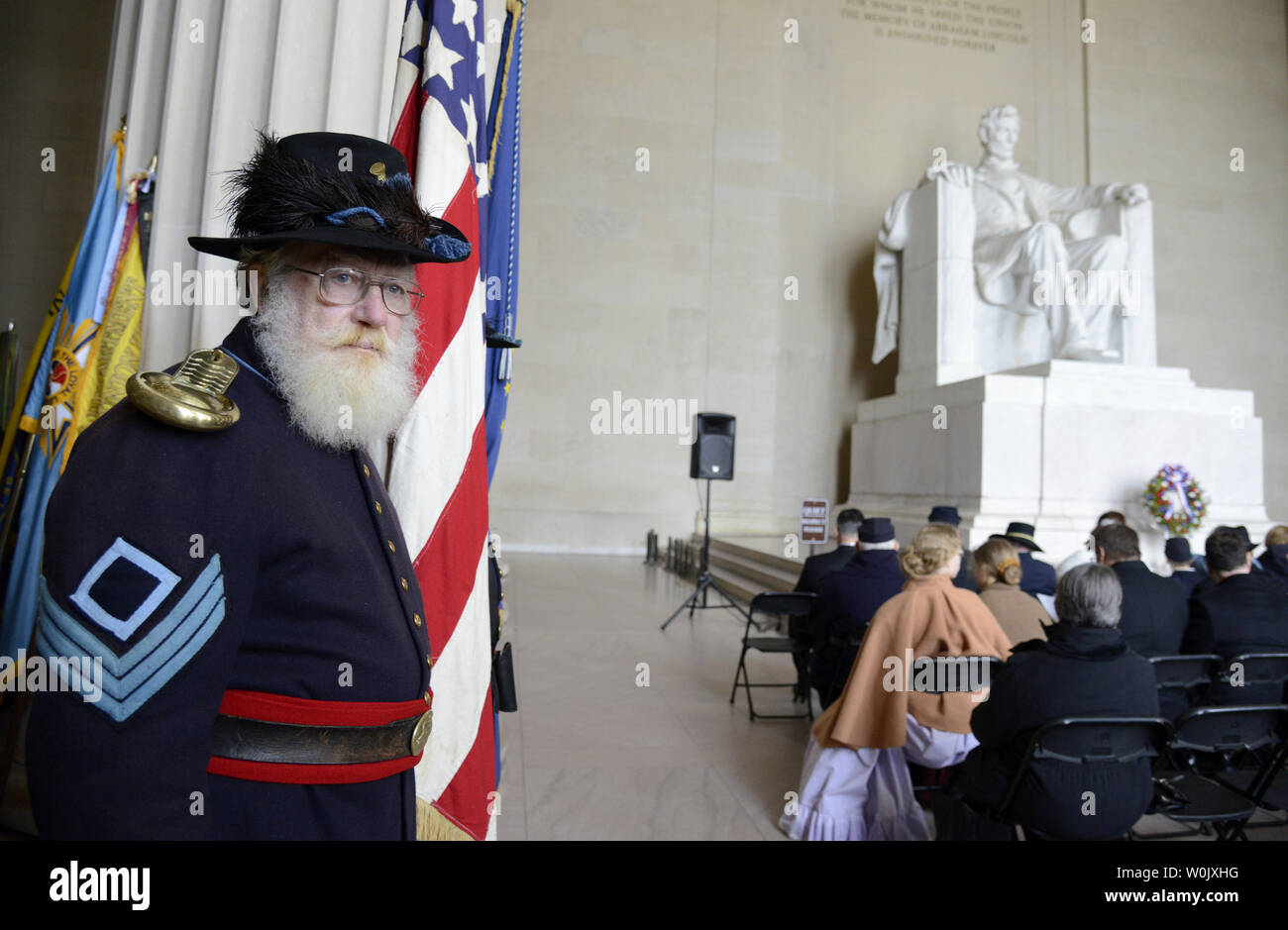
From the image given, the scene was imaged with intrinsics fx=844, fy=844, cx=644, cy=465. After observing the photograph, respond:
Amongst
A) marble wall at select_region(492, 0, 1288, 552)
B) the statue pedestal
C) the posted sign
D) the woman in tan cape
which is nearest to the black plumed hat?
the woman in tan cape

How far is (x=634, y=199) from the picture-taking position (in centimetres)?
1220

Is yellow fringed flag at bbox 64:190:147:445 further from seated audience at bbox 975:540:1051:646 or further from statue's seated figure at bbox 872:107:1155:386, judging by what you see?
statue's seated figure at bbox 872:107:1155:386

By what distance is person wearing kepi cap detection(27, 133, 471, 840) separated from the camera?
89 centimetres

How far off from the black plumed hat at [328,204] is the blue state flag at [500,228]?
1.03m

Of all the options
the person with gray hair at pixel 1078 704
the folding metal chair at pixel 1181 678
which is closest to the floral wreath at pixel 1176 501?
the folding metal chair at pixel 1181 678

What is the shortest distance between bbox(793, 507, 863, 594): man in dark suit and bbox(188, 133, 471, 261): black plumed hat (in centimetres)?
378

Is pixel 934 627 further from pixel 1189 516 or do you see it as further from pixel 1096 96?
pixel 1096 96

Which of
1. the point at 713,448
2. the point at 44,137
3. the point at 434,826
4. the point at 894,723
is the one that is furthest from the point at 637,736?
the point at 44,137

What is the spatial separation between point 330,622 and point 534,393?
10.8 meters

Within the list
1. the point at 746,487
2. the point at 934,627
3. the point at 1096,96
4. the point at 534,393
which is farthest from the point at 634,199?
the point at 934,627

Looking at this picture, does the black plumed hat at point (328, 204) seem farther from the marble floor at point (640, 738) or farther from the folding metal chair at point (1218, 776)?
the folding metal chair at point (1218, 776)

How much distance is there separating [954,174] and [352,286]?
31.6 feet
